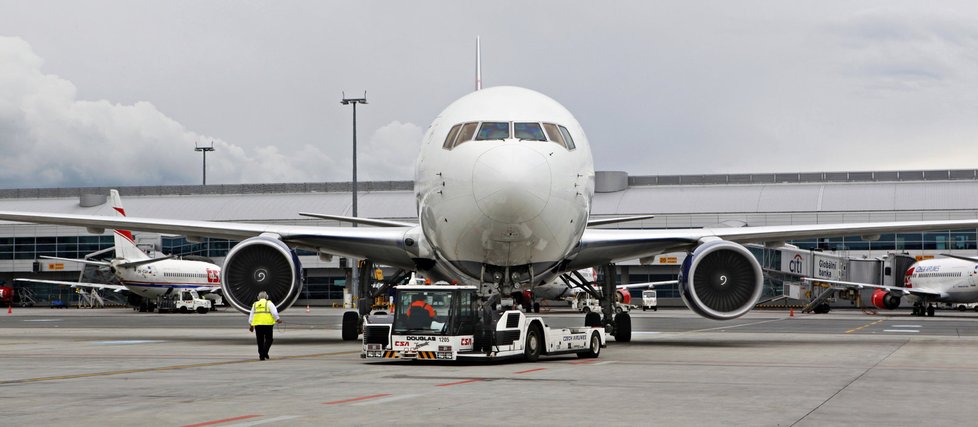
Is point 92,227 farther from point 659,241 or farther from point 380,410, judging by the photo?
point 380,410

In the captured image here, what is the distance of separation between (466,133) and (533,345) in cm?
367

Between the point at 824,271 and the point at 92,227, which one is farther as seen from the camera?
the point at 824,271

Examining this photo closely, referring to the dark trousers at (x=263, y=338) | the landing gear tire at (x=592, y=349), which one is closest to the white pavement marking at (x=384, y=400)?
the dark trousers at (x=263, y=338)

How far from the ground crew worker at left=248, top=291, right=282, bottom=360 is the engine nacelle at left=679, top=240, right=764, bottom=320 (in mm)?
7803

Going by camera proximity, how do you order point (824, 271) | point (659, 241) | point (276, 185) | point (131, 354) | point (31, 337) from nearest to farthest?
1. point (131, 354)
2. point (659, 241)
3. point (31, 337)
4. point (824, 271)
5. point (276, 185)

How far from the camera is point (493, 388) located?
1205cm

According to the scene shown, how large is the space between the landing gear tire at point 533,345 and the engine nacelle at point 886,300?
43.1 metres

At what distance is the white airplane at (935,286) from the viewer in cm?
5272

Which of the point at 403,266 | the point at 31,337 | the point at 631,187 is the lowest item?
the point at 31,337

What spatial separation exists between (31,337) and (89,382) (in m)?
15.6

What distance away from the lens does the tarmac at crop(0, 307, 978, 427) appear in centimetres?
936

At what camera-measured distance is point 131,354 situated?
762 inches

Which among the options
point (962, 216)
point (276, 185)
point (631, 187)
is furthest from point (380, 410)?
point (276, 185)

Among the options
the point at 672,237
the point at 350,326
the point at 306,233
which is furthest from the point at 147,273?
the point at 672,237
